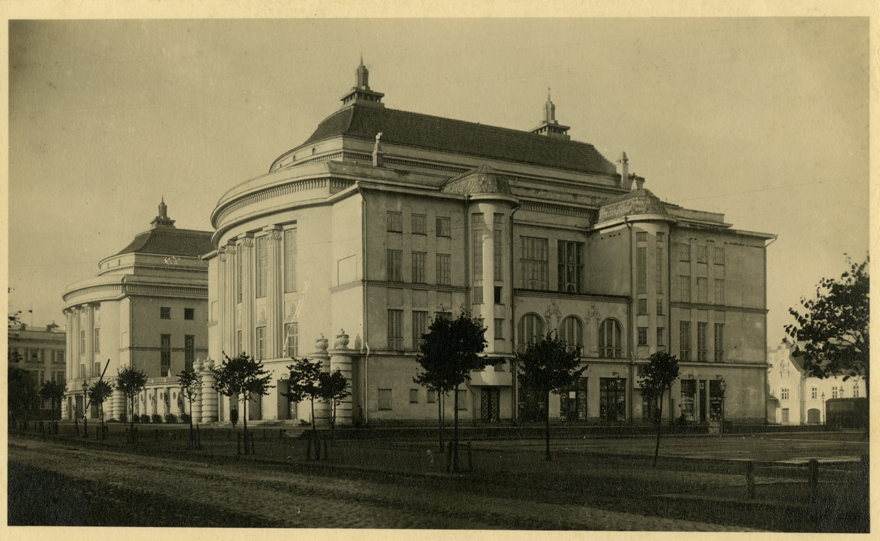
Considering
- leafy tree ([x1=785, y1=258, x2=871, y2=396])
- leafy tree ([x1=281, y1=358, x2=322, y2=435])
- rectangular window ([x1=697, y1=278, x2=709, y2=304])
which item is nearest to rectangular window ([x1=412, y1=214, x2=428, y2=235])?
leafy tree ([x1=281, y1=358, x2=322, y2=435])

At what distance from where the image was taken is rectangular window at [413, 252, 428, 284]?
2363 inches

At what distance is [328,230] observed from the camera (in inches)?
2527

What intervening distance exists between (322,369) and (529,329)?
47.7 ft

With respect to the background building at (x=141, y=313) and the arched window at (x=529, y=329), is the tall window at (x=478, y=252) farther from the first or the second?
the background building at (x=141, y=313)

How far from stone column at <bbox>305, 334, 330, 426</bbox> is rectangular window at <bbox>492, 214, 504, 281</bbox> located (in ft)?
37.4

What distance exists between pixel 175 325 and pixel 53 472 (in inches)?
2653

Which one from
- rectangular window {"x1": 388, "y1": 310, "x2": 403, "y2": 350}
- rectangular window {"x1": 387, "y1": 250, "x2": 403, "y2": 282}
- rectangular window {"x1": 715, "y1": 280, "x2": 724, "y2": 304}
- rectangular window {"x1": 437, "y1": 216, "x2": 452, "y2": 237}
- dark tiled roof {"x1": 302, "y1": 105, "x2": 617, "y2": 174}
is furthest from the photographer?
dark tiled roof {"x1": 302, "y1": 105, "x2": 617, "y2": 174}

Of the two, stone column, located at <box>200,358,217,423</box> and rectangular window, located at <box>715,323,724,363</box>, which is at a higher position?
rectangular window, located at <box>715,323,724,363</box>

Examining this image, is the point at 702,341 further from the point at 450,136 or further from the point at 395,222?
the point at 395,222

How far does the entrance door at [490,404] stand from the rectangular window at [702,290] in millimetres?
18844

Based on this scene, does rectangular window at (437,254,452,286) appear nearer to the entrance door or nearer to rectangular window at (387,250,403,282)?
rectangular window at (387,250,403,282)

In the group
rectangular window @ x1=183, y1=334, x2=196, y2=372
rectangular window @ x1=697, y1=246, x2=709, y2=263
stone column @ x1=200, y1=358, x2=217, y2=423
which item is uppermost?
rectangular window @ x1=697, y1=246, x2=709, y2=263

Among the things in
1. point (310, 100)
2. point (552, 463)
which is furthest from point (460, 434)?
point (310, 100)

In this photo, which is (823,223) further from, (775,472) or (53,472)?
(53,472)
